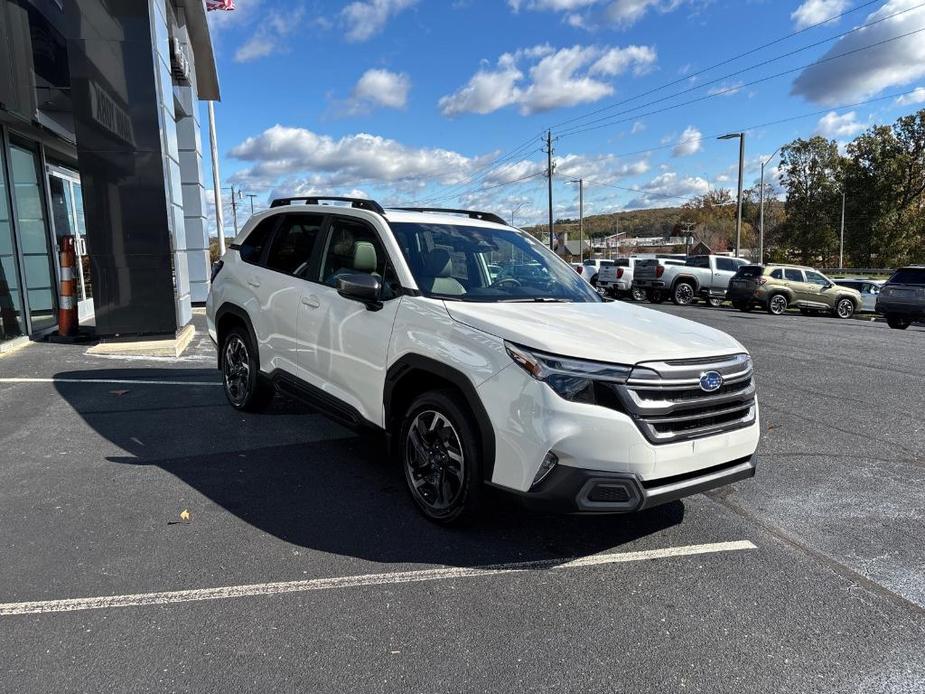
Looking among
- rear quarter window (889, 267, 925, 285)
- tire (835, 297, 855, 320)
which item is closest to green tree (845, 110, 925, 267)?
tire (835, 297, 855, 320)

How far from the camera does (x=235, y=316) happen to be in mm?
5938

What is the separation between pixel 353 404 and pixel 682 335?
2.15m

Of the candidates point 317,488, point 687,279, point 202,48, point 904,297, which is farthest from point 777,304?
point 317,488

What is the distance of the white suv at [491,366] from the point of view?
3.02m

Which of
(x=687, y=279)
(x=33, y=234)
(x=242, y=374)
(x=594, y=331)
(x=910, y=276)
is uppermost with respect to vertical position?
(x=33, y=234)

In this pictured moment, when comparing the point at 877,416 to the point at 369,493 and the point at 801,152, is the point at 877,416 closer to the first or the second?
the point at 369,493

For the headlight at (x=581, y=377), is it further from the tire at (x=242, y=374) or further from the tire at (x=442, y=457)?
the tire at (x=242, y=374)

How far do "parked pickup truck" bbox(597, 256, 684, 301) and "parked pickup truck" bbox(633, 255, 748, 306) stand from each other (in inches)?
9.8

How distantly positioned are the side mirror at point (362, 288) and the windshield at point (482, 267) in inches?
10.8

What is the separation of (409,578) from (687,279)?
24.1 metres

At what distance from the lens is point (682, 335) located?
356 cm

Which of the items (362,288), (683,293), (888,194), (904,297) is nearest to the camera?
(362,288)

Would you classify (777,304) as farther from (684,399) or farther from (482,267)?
(684,399)

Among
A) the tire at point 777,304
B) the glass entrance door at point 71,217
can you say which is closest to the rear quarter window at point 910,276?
the tire at point 777,304
